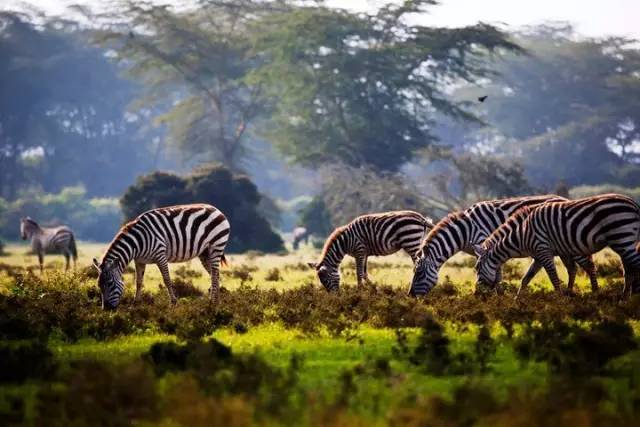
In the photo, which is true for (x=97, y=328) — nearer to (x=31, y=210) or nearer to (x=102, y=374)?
(x=102, y=374)

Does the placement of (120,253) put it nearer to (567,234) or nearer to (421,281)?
(421,281)

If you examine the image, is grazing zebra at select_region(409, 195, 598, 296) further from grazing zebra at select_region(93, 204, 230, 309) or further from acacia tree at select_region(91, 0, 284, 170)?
acacia tree at select_region(91, 0, 284, 170)

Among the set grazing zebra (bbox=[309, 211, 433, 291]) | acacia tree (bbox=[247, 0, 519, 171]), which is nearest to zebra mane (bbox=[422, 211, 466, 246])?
grazing zebra (bbox=[309, 211, 433, 291])

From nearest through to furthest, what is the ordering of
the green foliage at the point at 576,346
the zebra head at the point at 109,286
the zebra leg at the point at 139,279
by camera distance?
the green foliage at the point at 576,346, the zebra head at the point at 109,286, the zebra leg at the point at 139,279

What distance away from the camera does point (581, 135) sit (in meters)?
69.9

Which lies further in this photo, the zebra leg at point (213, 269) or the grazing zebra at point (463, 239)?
the zebra leg at point (213, 269)

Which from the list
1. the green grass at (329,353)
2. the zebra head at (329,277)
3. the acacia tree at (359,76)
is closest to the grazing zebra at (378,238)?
the zebra head at (329,277)

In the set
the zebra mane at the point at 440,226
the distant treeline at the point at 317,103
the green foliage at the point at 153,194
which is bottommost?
the zebra mane at the point at 440,226

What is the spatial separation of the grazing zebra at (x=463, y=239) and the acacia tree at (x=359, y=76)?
3390 cm

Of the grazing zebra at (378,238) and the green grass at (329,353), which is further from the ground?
the grazing zebra at (378,238)

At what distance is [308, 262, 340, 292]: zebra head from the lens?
18.3 meters

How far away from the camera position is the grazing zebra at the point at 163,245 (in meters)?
15.8

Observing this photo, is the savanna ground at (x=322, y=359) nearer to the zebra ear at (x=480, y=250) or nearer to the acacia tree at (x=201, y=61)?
the zebra ear at (x=480, y=250)

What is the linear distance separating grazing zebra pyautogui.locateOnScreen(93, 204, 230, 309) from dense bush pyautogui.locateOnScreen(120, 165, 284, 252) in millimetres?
25362
